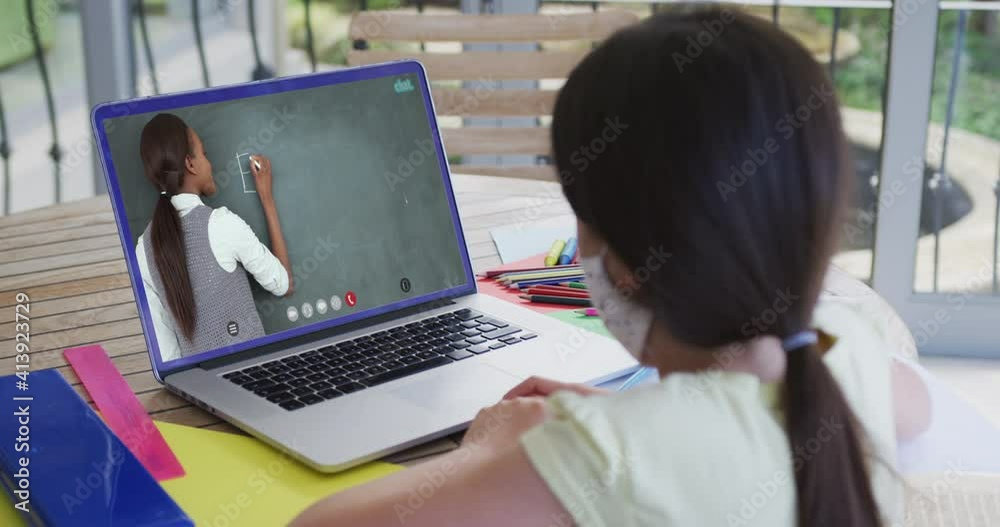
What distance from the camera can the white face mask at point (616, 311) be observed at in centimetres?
82

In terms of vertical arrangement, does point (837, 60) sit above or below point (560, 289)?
above

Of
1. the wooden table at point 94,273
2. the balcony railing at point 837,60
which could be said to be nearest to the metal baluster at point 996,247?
the balcony railing at point 837,60

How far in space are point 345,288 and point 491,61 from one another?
1143mm

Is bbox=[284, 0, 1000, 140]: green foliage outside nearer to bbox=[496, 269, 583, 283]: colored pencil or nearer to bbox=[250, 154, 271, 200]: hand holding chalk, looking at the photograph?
bbox=[496, 269, 583, 283]: colored pencil

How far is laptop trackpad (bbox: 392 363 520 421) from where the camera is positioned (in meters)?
0.98

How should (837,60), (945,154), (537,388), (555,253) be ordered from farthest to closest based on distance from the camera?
(837,60) < (945,154) < (555,253) < (537,388)

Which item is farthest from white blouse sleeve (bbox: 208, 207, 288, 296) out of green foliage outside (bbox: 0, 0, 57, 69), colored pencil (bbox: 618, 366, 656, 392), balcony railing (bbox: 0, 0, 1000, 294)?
green foliage outside (bbox: 0, 0, 57, 69)

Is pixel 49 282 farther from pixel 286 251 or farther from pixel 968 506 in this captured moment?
pixel 968 506

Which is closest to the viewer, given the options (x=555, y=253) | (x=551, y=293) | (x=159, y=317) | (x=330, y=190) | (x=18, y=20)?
(x=159, y=317)

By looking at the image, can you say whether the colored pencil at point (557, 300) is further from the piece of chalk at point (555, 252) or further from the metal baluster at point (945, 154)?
the metal baluster at point (945, 154)

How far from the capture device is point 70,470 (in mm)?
852

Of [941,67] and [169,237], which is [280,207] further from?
[941,67]

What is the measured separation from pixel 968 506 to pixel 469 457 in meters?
0.35

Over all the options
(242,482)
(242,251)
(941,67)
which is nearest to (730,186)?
(242,482)
